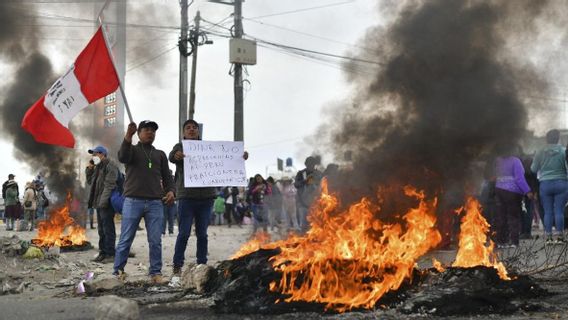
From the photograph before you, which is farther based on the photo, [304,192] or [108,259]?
[304,192]

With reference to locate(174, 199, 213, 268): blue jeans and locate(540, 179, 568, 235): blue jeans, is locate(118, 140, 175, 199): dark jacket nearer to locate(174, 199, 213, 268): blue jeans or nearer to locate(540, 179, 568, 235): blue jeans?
locate(174, 199, 213, 268): blue jeans

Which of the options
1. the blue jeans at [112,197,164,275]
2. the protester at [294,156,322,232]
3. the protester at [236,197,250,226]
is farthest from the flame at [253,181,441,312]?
the protester at [236,197,250,226]

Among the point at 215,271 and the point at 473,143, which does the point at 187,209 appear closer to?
the point at 215,271

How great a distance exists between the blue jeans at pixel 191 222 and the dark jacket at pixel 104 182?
255cm

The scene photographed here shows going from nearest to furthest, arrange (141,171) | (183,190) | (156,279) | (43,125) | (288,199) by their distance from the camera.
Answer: (156,279)
(141,171)
(183,190)
(43,125)
(288,199)

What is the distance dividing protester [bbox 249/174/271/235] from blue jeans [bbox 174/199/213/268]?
359 inches

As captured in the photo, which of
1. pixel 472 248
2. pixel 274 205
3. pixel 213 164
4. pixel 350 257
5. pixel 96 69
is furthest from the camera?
pixel 274 205

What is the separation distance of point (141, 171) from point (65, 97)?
2.15 meters

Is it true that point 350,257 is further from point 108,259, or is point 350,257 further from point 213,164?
point 108,259

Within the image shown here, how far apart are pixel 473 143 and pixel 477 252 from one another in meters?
1.56

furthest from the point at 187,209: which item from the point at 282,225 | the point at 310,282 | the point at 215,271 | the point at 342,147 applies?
the point at 282,225

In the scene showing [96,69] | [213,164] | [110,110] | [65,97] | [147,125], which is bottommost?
[213,164]

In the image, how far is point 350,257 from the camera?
5371mm

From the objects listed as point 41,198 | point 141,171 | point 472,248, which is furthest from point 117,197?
point 41,198
